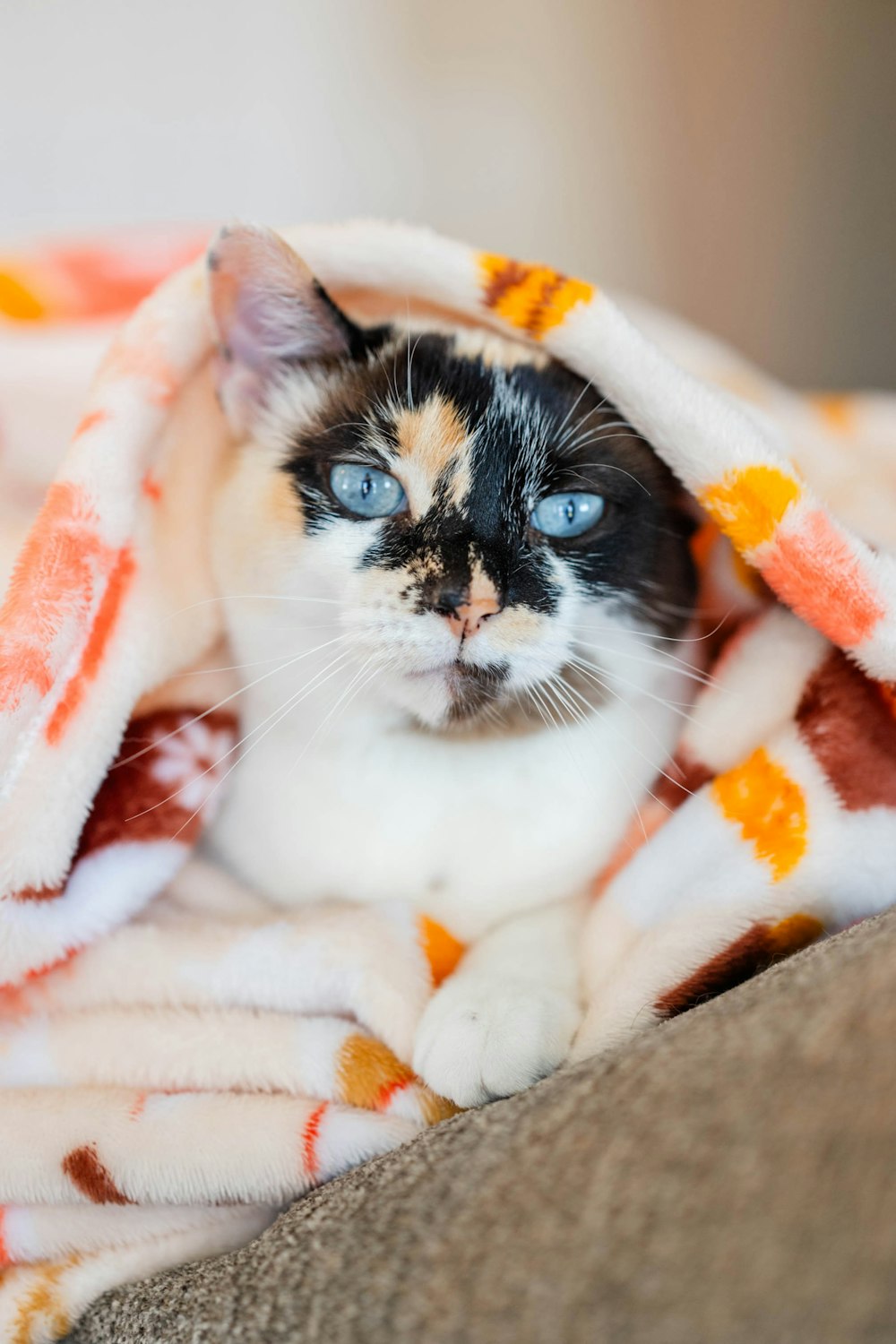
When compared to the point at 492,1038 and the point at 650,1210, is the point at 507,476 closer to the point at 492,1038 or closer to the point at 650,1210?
the point at 492,1038

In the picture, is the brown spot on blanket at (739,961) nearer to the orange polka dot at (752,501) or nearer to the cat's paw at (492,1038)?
the cat's paw at (492,1038)

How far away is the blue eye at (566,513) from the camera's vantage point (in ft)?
3.04

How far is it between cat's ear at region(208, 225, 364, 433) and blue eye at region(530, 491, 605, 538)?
27 cm

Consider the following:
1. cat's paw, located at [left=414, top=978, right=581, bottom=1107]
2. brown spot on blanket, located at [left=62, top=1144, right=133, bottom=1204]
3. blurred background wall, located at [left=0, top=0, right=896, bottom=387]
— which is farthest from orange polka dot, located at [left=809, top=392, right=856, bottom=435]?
brown spot on blanket, located at [left=62, top=1144, right=133, bottom=1204]

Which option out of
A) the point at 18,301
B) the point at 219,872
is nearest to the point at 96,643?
the point at 219,872

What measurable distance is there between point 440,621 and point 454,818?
262mm

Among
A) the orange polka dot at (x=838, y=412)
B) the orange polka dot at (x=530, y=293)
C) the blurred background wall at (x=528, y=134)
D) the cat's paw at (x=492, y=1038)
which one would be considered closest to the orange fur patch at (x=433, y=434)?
the orange polka dot at (x=530, y=293)

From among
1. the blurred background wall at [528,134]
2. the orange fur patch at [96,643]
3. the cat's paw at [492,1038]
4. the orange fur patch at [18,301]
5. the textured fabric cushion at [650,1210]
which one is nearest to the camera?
the textured fabric cushion at [650,1210]

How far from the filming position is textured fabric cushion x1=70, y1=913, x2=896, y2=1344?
49 cm

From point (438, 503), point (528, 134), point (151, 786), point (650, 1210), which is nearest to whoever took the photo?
point (650, 1210)

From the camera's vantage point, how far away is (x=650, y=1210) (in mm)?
538

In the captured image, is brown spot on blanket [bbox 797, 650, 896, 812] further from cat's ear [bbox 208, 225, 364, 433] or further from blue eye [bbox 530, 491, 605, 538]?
cat's ear [bbox 208, 225, 364, 433]

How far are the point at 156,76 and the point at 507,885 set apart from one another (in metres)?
1.54

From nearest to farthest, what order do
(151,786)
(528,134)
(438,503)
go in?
1. (438,503)
2. (151,786)
3. (528,134)
